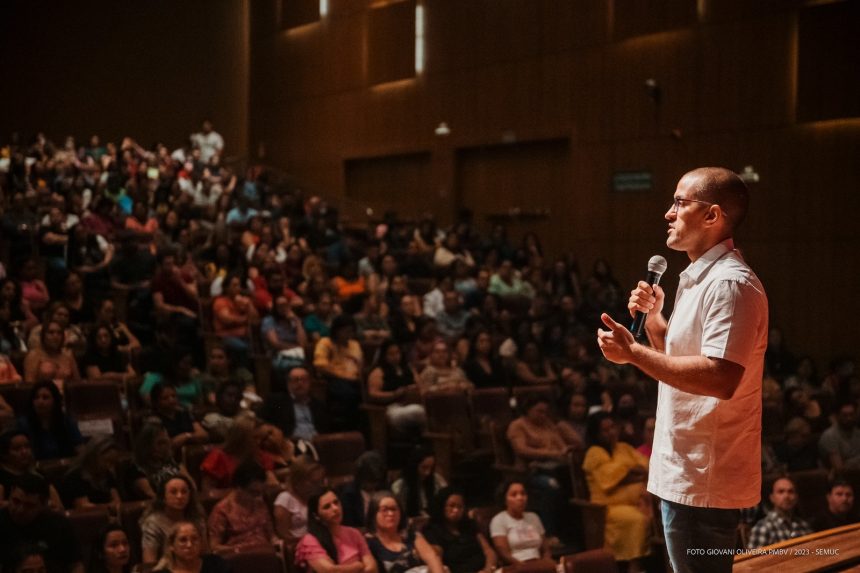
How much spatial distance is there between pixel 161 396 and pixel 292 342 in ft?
4.59

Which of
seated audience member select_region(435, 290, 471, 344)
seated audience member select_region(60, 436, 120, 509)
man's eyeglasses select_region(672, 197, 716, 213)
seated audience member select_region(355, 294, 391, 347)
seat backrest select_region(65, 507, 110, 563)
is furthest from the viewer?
seated audience member select_region(435, 290, 471, 344)

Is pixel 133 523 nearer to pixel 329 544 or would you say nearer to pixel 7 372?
pixel 329 544

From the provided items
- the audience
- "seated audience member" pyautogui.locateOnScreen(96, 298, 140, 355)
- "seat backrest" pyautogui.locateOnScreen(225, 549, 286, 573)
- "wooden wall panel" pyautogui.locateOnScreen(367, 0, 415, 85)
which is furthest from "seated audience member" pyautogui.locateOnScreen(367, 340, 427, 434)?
"wooden wall panel" pyautogui.locateOnScreen(367, 0, 415, 85)

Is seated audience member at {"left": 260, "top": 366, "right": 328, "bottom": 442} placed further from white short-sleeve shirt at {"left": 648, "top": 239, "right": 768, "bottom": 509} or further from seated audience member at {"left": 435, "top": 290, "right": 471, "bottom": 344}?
white short-sleeve shirt at {"left": 648, "top": 239, "right": 768, "bottom": 509}

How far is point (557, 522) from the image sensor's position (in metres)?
4.22

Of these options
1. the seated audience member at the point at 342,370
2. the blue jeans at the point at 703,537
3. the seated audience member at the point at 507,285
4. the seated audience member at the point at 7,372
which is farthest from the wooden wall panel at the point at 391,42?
the blue jeans at the point at 703,537

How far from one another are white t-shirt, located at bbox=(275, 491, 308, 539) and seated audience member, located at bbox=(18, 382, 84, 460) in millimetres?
936

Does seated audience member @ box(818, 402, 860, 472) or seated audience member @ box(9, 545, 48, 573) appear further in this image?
seated audience member @ box(818, 402, 860, 472)

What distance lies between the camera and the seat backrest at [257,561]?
299cm

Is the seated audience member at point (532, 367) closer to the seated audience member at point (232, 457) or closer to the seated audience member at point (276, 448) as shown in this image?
the seated audience member at point (276, 448)

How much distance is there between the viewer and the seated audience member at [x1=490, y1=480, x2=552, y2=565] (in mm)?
3744

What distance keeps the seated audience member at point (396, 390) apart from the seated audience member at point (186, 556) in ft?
6.12

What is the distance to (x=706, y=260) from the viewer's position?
1542mm

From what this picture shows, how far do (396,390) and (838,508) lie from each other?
2.09 m
